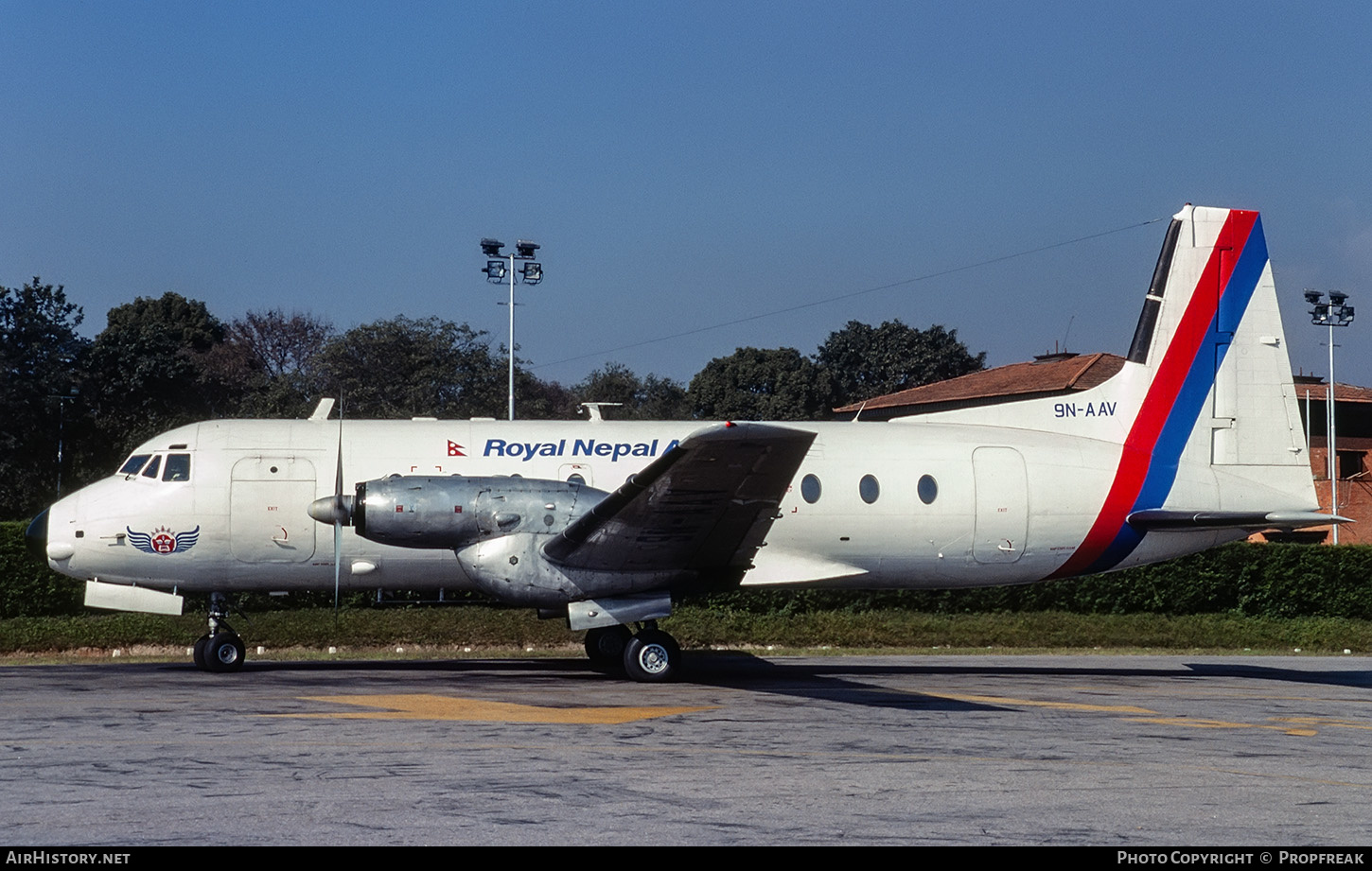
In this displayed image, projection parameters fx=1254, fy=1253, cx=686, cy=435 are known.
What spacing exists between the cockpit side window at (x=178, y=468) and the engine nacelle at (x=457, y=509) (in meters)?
3.41

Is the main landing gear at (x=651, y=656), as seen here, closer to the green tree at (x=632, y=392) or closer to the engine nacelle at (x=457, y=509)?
the engine nacelle at (x=457, y=509)

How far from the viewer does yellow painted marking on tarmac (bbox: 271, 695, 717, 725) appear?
12312 millimetres

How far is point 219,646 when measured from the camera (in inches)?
665

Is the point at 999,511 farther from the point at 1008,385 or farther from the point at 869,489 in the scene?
the point at 1008,385

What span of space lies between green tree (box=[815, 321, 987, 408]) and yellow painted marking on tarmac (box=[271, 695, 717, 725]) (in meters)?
56.8

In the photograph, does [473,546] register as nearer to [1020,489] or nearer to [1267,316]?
[1020,489]

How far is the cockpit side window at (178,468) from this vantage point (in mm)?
16797

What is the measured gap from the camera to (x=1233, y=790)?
356 inches

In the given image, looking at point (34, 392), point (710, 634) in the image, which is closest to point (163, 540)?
point (710, 634)

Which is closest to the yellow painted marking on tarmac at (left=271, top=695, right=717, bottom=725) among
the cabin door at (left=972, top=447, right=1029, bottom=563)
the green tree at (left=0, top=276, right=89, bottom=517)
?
the cabin door at (left=972, top=447, right=1029, bottom=563)

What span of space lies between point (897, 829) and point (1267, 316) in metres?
13.8

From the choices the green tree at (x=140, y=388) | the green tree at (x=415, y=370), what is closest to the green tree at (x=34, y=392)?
the green tree at (x=140, y=388)
